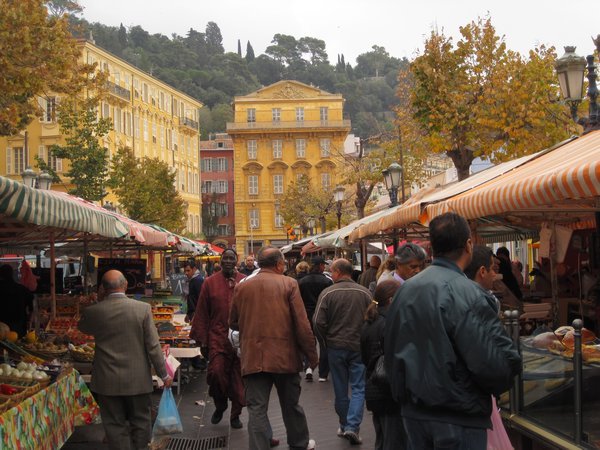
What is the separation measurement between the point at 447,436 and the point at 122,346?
385 centimetres

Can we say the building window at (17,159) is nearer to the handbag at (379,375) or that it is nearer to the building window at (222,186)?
the building window at (222,186)

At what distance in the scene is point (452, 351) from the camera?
3.75 m

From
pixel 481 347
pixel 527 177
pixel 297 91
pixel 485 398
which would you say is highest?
pixel 297 91

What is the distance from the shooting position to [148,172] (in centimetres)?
5297

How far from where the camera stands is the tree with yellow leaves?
2131 cm

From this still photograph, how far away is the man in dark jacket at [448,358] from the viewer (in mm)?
3709

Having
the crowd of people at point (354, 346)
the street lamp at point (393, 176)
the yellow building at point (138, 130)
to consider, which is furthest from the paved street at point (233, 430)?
the yellow building at point (138, 130)

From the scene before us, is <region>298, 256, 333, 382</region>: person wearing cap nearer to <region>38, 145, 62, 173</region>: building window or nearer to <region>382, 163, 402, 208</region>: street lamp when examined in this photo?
<region>382, 163, 402, 208</region>: street lamp

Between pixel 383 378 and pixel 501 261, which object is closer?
pixel 383 378

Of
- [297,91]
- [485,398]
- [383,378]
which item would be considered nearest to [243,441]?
[383,378]

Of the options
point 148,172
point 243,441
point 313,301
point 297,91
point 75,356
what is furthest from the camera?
point 297,91

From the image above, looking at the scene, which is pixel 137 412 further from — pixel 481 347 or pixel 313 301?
pixel 313 301

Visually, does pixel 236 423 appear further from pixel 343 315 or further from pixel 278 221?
pixel 278 221

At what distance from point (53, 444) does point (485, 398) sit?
4475mm
